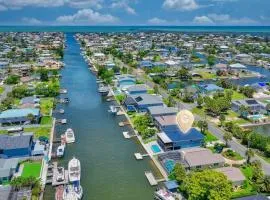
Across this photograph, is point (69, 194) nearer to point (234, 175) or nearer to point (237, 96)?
point (234, 175)

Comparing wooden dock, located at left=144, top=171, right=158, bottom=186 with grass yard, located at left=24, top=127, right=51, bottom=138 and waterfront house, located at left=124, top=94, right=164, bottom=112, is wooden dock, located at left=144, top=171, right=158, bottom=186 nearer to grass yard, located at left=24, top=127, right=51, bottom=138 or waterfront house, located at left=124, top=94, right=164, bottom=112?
grass yard, located at left=24, top=127, right=51, bottom=138

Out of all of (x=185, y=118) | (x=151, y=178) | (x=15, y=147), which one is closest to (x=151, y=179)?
(x=151, y=178)

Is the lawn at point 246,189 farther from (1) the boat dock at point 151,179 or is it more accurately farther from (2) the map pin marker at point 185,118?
(2) the map pin marker at point 185,118

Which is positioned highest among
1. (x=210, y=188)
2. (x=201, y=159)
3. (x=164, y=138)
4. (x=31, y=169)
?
(x=210, y=188)

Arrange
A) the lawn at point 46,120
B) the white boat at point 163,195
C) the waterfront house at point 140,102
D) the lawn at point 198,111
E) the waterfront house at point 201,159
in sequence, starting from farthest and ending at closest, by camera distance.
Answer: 1. the waterfront house at point 140,102
2. the lawn at point 198,111
3. the lawn at point 46,120
4. the waterfront house at point 201,159
5. the white boat at point 163,195

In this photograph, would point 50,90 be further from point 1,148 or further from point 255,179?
point 255,179

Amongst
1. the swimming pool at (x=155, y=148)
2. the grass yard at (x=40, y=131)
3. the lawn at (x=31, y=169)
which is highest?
the grass yard at (x=40, y=131)

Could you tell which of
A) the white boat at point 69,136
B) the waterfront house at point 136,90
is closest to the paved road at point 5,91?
the white boat at point 69,136
